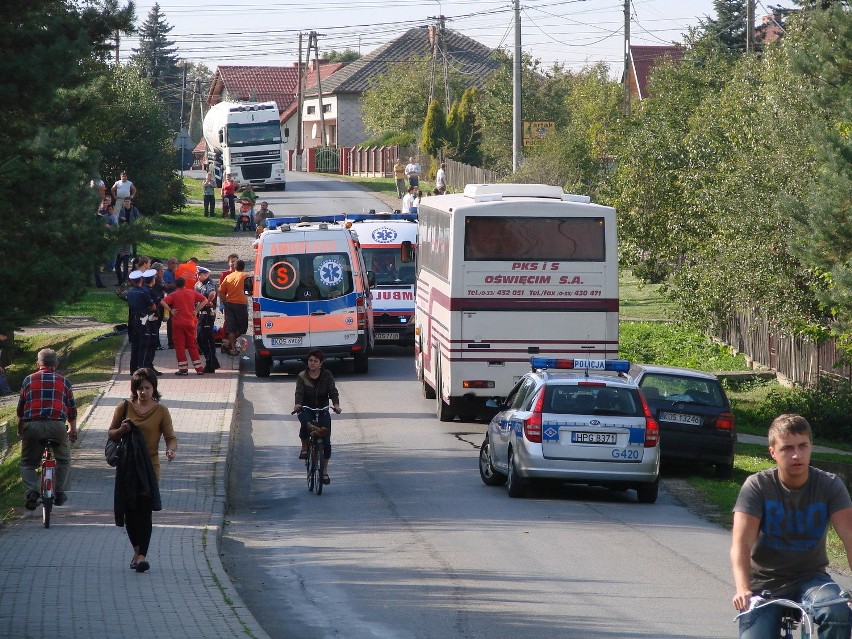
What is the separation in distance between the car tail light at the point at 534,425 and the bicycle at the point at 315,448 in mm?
2390

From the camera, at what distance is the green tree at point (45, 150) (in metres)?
12.2

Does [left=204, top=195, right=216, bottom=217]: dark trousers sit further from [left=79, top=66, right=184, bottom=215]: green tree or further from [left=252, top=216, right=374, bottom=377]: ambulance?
[left=252, top=216, right=374, bottom=377]: ambulance

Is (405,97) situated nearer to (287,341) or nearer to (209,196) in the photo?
(209,196)

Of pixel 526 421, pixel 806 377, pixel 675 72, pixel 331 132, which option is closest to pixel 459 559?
pixel 526 421

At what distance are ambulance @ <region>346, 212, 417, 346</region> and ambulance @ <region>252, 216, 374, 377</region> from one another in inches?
134

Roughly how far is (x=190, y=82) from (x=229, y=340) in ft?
374

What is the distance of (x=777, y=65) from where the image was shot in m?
31.8

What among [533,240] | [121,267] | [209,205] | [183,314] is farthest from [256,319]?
[209,205]

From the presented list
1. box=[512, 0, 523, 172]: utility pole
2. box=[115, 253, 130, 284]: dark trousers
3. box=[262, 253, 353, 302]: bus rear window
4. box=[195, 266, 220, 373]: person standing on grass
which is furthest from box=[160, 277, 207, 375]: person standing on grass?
box=[512, 0, 523, 172]: utility pole

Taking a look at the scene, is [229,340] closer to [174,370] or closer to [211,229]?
[174,370]

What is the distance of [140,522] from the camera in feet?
35.7

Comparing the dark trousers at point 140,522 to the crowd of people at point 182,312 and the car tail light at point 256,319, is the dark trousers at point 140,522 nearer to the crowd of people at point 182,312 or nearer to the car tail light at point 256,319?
the crowd of people at point 182,312

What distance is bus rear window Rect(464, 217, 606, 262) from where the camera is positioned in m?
20.4

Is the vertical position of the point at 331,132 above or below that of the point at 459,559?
above
